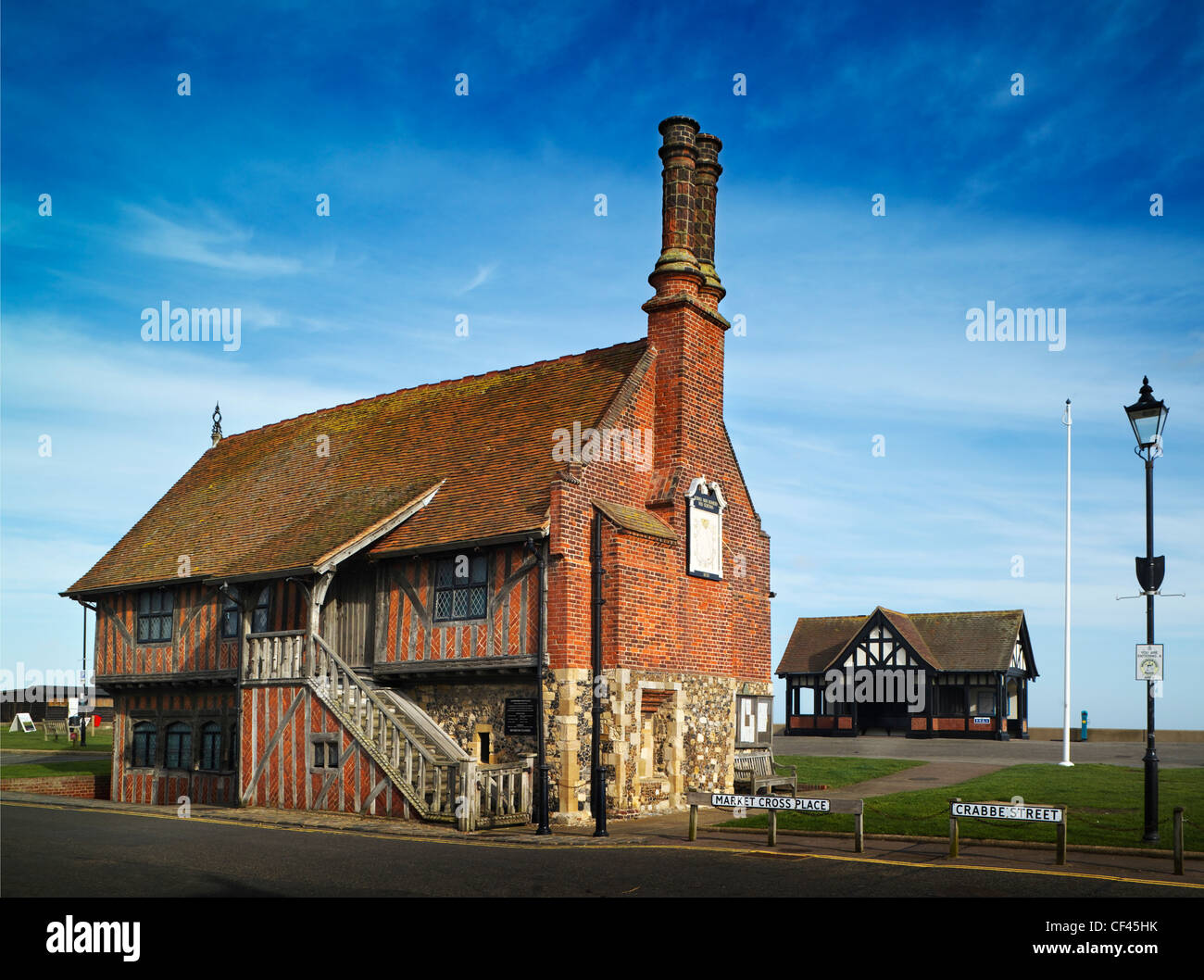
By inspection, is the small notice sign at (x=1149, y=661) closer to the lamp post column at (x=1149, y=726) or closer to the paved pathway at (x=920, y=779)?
the lamp post column at (x=1149, y=726)

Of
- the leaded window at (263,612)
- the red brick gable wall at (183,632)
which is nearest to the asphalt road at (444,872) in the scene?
the red brick gable wall at (183,632)

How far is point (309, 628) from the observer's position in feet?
68.6

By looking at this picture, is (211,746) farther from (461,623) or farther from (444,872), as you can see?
(444,872)

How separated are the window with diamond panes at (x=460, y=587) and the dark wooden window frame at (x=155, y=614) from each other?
29.4ft

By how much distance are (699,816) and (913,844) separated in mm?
5539

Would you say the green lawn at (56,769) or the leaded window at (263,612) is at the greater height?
the leaded window at (263,612)

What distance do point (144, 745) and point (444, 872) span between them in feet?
56.9

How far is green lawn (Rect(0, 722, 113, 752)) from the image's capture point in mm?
41594

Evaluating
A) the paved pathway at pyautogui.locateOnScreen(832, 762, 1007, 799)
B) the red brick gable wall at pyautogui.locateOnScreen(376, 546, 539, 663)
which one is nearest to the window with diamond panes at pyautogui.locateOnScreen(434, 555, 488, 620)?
the red brick gable wall at pyautogui.locateOnScreen(376, 546, 539, 663)

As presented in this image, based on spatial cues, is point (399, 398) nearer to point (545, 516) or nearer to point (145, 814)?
point (545, 516)

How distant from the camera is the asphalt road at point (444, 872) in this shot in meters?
11.3

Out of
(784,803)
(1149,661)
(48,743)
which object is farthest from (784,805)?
(48,743)

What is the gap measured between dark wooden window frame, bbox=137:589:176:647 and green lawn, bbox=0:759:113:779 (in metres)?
4.30
